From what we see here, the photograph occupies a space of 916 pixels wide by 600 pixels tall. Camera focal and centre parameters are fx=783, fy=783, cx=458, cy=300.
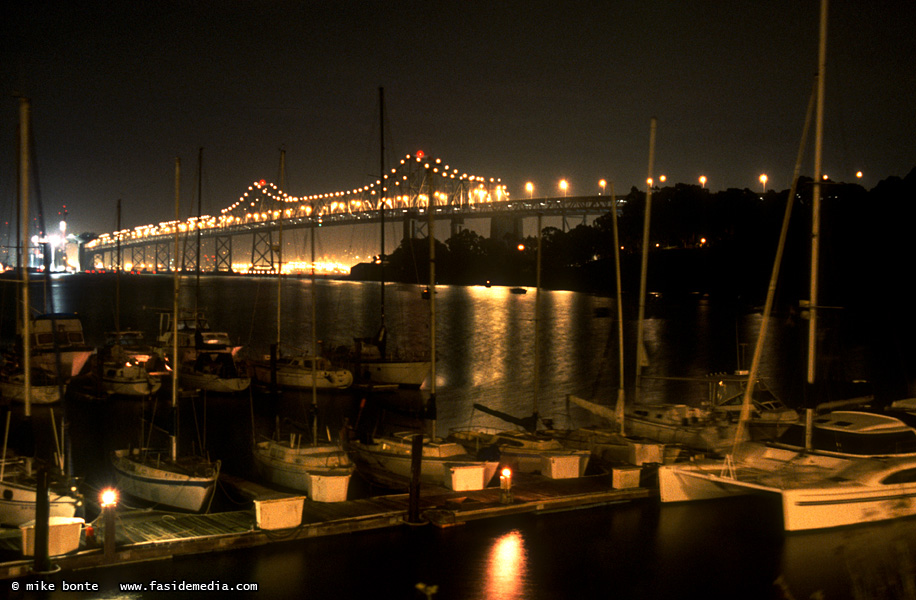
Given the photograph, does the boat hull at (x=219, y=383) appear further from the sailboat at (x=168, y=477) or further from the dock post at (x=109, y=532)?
the dock post at (x=109, y=532)

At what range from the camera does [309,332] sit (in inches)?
1869

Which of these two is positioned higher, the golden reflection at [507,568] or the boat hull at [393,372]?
the boat hull at [393,372]

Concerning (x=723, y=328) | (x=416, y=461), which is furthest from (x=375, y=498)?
(x=723, y=328)

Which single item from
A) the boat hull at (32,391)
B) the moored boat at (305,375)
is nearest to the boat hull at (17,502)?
the boat hull at (32,391)

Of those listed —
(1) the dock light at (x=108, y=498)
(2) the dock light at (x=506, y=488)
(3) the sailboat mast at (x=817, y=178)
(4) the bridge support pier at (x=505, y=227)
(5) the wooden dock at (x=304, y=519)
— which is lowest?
(5) the wooden dock at (x=304, y=519)

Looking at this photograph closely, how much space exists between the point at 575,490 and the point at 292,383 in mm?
13541

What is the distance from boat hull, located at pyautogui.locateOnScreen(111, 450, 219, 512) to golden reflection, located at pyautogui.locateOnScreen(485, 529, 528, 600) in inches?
158

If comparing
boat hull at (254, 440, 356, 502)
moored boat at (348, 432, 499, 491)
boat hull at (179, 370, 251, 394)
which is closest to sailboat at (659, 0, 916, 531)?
moored boat at (348, 432, 499, 491)

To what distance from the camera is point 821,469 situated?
10.5 metres

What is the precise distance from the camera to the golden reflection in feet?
29.0

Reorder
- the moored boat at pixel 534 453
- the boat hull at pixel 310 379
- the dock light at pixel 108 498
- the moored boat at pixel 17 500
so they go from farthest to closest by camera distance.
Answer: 1. the boat hull at pixel 310 379
2. the moored boat at pixel 534 453
3. the moored boat at pixel 17 500
4. the dock light at pixel 108 498

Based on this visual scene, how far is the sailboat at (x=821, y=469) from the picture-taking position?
10055mm

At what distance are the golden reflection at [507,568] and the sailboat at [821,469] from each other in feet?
8.41

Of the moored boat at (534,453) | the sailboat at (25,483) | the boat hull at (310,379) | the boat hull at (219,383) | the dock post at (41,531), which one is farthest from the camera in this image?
the boat hull at (310,379)
